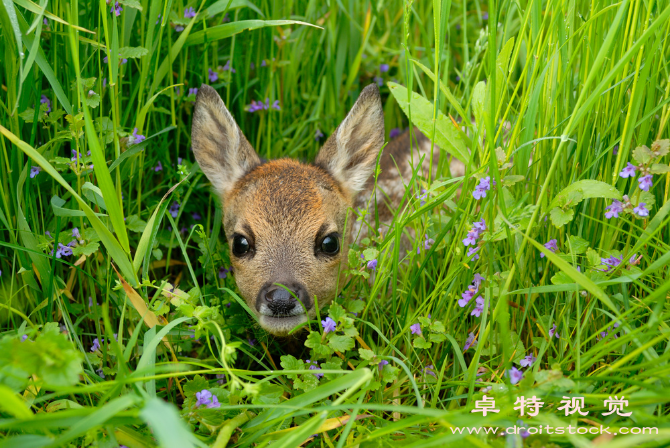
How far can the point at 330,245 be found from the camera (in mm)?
3773

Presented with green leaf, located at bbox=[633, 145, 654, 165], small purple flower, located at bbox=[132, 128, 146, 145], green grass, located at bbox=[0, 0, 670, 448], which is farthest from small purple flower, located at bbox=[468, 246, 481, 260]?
small purple flower, located at bbox=[132, 128, 146, 145]

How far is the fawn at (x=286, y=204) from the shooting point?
11.3 ft

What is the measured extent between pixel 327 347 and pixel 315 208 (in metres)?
1.28

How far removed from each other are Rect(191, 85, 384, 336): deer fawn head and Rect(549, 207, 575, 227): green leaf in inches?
48.3

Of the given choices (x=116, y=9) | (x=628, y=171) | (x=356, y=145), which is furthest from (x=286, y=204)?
(x=628, y=171)

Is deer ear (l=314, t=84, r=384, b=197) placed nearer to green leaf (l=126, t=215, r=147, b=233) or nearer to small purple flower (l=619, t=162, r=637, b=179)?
green leaf (l=126, t=215, r=147, b=233)

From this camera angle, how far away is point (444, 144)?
295 centimetres

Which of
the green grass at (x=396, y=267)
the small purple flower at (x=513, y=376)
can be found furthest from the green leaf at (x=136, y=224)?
the small purple flower at (x=513, y=376)

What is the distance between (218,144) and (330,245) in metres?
1.16

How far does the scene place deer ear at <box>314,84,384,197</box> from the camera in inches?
160

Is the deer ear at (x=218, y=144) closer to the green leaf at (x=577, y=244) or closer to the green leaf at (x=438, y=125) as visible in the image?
the green leaf at (x=438, y=125)

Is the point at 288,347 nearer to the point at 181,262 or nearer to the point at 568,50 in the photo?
the point at 181,262

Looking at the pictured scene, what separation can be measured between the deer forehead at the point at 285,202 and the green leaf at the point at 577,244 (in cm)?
156

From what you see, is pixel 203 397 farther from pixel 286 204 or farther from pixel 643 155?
pixel 643 155
